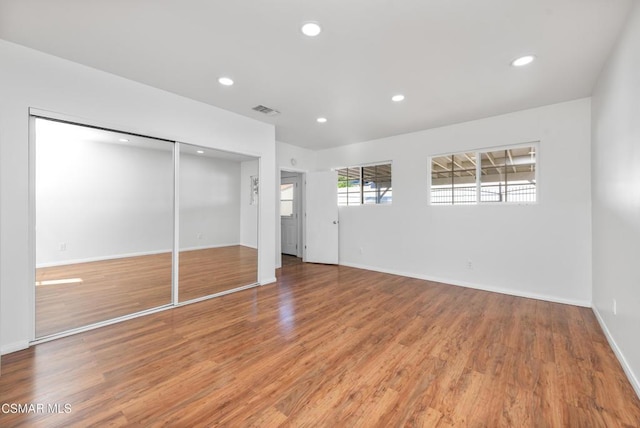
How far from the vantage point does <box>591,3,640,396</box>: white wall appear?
1.79 m

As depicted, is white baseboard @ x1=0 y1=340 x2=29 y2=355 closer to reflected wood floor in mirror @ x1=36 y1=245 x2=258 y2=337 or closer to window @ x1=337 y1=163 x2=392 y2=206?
reflected wood floor in mirror @ x1=36 y1=245 x2=258 y2=337

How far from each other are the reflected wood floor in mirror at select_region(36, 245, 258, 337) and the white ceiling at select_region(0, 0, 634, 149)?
216 cm

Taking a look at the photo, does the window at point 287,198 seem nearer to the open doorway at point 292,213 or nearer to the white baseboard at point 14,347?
the open doorway at point 292,213

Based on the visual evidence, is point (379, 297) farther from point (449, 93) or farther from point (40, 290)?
point (40, 290)

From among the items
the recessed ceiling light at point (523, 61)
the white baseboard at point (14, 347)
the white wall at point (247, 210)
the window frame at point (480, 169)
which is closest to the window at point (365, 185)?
the window frame at point (480, 169)

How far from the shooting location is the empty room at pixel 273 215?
1764 millimetres

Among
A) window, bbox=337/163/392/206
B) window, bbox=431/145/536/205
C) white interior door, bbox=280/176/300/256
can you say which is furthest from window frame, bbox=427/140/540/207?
white interior door, bbox=280/176/300/256

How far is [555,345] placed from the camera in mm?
2363

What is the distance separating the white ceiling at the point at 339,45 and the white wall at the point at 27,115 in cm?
14

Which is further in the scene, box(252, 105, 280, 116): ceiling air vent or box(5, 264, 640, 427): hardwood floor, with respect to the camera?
box(252, 105, 280, 116): ceiling air vent

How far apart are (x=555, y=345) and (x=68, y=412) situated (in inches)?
148

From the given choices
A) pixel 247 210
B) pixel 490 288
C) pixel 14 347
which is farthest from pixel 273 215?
pixel 490 288

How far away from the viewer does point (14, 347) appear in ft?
7.20

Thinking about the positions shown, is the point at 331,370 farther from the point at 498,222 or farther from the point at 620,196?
the point at 498,222
